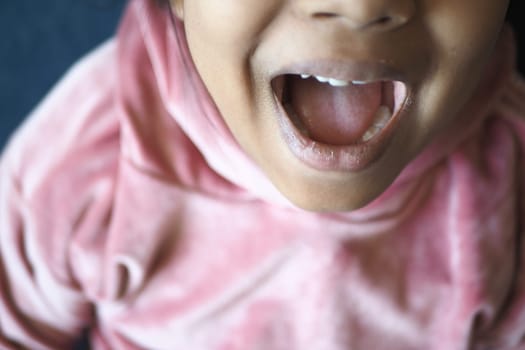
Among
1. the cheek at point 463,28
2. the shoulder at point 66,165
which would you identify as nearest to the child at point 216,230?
the shoulder at point 66,165

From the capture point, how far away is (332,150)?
0.57 metres

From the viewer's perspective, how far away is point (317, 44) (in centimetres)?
52

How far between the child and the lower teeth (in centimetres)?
8

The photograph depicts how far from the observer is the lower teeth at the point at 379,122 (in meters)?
0.60

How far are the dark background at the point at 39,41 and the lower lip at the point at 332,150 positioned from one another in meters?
0.50

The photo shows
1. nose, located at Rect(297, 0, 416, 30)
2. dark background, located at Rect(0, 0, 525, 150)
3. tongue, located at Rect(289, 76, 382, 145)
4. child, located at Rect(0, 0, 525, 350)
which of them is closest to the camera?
nose, located at Rect(297, 0, 416, 30)

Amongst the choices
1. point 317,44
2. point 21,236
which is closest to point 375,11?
point 317,44

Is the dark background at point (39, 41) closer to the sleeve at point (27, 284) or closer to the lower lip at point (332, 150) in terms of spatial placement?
the sleeve at point (27, 284)

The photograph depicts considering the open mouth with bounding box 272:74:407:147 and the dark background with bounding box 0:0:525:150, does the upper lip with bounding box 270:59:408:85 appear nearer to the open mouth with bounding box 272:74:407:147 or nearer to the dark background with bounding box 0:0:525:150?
the open mouth with bounding box 272:74:407:147

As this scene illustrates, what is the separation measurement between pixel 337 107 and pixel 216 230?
0.20m

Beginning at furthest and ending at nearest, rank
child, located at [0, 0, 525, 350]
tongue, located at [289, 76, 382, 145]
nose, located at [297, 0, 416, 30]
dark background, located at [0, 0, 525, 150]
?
1. dark background, located at [0, 0, 525, 150]
2. child, located at [0, 0, 525, 350]
3. tongue, located at [289, 76, 382, 145]
4. nose, located at [297, 0, 416, 30]

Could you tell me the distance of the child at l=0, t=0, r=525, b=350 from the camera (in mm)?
720

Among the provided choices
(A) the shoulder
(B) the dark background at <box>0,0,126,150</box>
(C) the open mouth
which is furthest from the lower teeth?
(B) the dark background at <box>0,0,126,150</box>

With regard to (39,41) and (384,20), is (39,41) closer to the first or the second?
(39,41)
